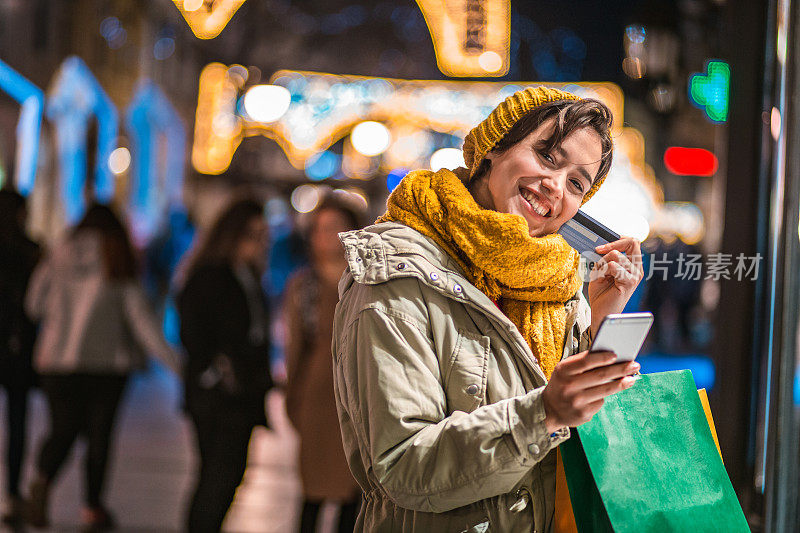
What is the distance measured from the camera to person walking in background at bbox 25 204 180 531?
4.74 meters

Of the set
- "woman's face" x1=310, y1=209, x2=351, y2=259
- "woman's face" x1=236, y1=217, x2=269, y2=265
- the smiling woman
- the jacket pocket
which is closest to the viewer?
the smiling woman

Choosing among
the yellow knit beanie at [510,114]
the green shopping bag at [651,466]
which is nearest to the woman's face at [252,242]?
the yellow knit beanie at [510,114]

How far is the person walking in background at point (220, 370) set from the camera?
3982 millimetres

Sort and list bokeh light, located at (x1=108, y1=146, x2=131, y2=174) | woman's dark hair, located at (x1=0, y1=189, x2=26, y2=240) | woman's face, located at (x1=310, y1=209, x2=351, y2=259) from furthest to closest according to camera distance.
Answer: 1. bokeh light, located at (x1=108, y1=146, x2=131, y2=174)
2. woman's dark hair, located at (x1=0, y1=189, x2=26, y2=240)
3. woman's face, located at (x1=310, y1=209, x2=351, y2=259)

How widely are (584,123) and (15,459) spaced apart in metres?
4.60

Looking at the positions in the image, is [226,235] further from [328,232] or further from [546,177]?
[546,177]

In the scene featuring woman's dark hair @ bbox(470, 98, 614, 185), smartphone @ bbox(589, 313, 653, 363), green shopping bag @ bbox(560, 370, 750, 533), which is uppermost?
woman's dark hair @ bbox(470, 98, 614, 185)

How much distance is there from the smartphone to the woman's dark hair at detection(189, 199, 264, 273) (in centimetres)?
313

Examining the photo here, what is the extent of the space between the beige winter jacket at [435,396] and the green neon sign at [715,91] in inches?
65.3

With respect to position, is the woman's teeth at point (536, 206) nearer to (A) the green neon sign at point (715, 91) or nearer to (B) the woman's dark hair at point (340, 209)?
(A) the green neon sign at point (715, 91)

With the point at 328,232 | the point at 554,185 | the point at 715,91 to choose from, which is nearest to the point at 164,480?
the point at 328,232

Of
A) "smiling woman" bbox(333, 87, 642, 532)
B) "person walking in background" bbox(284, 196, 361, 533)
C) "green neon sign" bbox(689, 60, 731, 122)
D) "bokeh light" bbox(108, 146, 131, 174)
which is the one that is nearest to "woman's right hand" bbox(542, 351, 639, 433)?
"smiling woman" bbox(333, 87, 642, 532)

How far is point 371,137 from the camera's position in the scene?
14.0m

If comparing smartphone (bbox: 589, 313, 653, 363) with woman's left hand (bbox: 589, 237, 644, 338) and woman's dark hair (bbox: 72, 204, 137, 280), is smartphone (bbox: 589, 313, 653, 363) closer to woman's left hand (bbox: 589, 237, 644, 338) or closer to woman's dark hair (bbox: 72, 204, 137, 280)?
woman's left hand (bbox: 589, 237, 644, 338)
